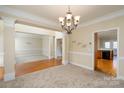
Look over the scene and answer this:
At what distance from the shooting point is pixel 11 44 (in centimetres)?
333

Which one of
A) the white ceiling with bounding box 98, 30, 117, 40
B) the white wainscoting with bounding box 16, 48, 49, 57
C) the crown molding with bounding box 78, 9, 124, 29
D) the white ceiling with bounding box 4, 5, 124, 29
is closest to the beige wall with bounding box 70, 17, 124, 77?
the crown molding with bounding box 78, 9, 124, 29

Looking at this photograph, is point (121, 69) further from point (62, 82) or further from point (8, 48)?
point (8, 48)

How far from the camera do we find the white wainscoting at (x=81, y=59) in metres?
4.79

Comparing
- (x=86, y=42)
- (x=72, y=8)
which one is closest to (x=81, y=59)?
(x=86, y=42)

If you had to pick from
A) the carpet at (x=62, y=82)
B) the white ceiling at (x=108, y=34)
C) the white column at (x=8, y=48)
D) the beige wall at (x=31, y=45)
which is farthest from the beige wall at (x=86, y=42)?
the beige wall at (x=31, y=45)

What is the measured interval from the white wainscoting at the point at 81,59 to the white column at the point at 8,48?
11.8 feet

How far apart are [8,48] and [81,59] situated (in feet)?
12.5

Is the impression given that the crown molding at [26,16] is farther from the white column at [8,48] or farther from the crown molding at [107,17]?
the crown molding at [107,17]

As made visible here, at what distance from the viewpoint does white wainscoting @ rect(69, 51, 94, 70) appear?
479 centimetres

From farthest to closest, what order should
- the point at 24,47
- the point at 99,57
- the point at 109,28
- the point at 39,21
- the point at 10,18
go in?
1. the point at 24,47
2. the point at 99,57
3. the point at 39,21
4. the point at 109,28
5. the point at 10,18

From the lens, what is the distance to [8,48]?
325 centimetres

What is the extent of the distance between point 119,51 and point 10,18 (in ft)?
14.1

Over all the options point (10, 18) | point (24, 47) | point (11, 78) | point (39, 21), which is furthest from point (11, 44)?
point (24, 47)
